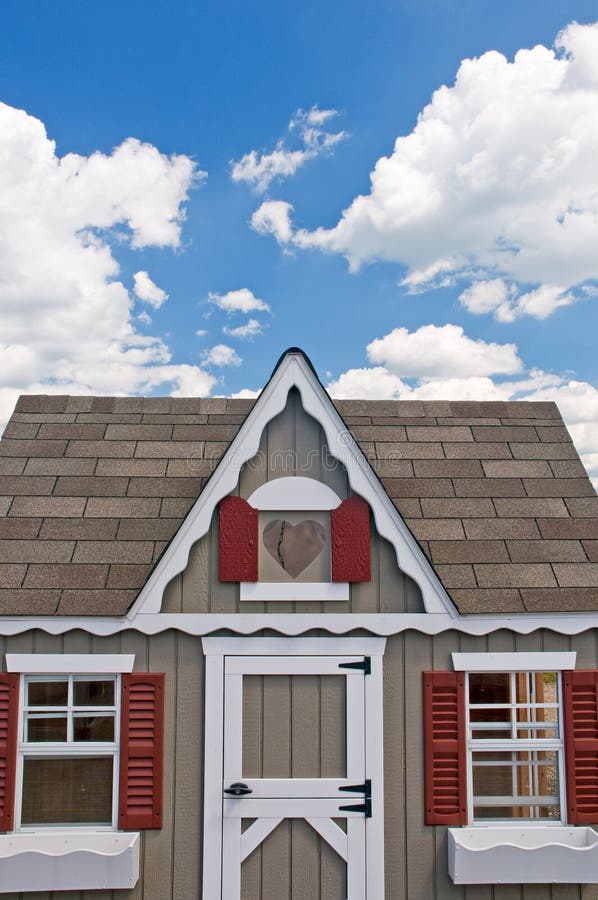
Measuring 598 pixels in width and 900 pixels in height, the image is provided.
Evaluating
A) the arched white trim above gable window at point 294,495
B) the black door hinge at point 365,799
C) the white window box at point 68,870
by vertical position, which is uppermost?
the arched white trim above gable window at point 294,495

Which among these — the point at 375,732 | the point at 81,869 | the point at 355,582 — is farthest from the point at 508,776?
the point at 81,869

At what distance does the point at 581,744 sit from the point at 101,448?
194 inches

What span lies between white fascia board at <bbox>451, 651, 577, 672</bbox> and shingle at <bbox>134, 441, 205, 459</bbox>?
3.04m

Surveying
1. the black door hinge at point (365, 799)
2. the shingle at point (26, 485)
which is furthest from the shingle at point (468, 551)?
the shingle at point (26, 485)

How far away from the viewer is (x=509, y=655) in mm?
5223

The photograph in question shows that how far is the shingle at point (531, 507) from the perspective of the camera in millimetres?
5898

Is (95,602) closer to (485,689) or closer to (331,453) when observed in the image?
(331,453)

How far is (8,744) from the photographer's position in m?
5.04

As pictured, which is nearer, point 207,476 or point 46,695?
point 46,695

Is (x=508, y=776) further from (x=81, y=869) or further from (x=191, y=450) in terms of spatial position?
(x=191, y=450)

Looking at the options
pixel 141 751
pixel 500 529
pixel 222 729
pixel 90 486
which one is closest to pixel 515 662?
pixel 500 529

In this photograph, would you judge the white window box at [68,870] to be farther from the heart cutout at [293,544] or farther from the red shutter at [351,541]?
the red shutter at [351,541]

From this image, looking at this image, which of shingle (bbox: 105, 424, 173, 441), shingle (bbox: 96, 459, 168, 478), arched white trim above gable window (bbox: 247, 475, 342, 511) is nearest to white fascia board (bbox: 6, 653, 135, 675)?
Answer: arched white trim above gable window (bbox: 247, 475, 342, 511)

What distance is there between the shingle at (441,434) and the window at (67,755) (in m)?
3.60
